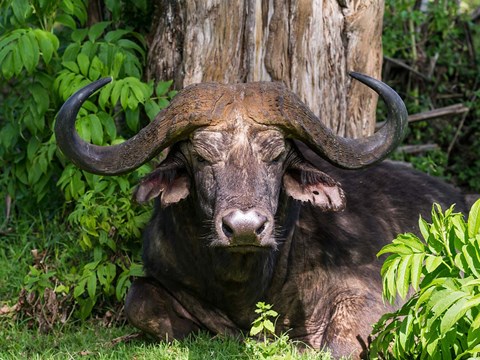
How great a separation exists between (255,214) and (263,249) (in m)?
0.25

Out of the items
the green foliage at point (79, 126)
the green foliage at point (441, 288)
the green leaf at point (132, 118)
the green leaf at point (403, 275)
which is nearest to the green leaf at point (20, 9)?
the green foliage at point (79, 126)

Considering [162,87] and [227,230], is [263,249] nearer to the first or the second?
[227,230]

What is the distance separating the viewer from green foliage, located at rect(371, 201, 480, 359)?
4.43 m

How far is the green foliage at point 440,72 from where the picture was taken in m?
10.0

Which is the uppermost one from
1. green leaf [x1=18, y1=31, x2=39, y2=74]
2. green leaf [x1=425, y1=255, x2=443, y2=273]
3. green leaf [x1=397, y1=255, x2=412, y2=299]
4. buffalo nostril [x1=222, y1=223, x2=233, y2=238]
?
green leaf [x1=18, y1=31, x2=39, y2=74]

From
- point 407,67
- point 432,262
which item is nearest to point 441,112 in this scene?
point 407,67

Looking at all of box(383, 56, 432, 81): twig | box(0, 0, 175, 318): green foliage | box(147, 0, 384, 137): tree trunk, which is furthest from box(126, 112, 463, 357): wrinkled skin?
box(383, 56, 432, 81): twig

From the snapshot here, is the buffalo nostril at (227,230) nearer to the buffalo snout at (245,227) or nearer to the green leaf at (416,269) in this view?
the buffalo snout at (245,227)

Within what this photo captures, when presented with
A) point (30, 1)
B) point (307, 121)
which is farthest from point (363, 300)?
point (30, 1)

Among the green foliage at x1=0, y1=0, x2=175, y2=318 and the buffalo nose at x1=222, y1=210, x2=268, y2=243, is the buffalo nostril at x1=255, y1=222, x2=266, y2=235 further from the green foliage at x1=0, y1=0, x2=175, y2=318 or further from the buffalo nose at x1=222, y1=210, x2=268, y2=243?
the green foliage at x1=0, y1=0, x2=175, y2=318

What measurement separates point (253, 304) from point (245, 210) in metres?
1.17

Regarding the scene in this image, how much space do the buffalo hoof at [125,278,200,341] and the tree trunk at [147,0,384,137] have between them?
1.68 meters

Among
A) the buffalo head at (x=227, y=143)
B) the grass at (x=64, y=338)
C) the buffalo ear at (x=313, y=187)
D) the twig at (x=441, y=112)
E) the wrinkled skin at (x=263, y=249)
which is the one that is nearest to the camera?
the buffalo head at (x=227, y=143)

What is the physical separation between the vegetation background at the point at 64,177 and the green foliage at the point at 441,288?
2.23 meters
